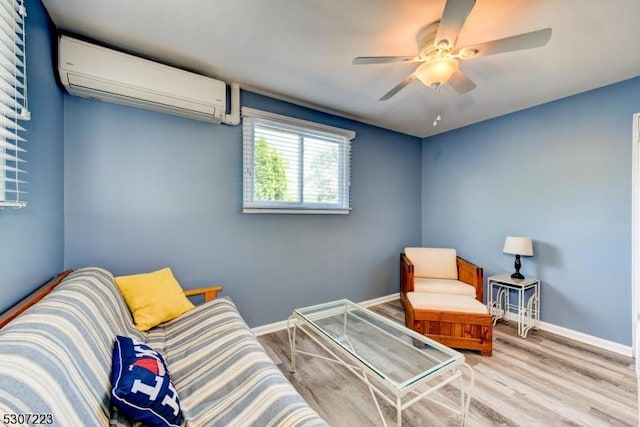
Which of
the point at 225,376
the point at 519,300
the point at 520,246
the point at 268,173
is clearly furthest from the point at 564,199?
the point at 225,376

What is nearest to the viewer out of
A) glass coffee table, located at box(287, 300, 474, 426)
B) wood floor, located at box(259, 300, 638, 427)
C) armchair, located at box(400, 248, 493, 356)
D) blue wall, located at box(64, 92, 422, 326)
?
glass coffee table, located at box(287, 300, 474, 426)

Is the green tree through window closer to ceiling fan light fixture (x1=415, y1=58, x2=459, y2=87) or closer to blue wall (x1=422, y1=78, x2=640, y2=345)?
ceiling fan light fixture (x1=415, y1=58, x2=459, y2=87)

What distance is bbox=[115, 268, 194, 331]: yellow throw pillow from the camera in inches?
66.7


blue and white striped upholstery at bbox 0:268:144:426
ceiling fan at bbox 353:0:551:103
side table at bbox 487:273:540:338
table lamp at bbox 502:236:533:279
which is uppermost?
ceiling fan at bbox 353:0:551:103

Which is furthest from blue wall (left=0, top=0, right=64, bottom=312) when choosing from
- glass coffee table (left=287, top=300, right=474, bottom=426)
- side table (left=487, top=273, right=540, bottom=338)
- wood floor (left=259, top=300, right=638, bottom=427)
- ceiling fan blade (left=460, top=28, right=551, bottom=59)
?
side table (left=487, top=273, right=540, bottom=338)

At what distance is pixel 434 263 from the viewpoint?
309 cm

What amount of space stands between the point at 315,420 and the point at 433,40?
207 cm

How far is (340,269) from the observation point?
3084 millimetres

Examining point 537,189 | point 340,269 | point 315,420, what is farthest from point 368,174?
point 315,420

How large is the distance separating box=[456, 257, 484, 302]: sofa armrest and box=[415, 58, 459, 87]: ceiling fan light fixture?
1.92 metres

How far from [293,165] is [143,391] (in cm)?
218

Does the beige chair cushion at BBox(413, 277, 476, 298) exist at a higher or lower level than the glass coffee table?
higher

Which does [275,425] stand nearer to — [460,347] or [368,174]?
[460,347]

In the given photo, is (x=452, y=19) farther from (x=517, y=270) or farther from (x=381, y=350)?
(x=517, y=270)
